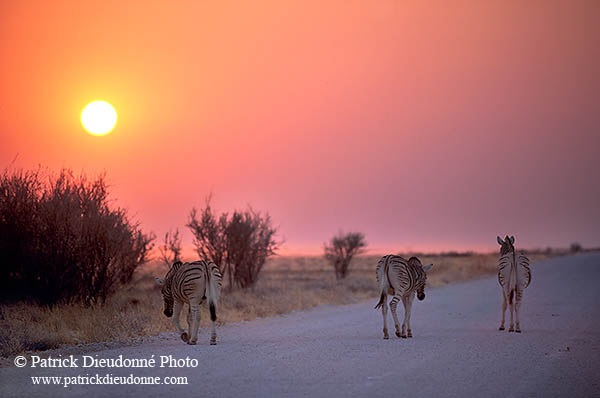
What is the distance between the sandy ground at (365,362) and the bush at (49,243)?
570 centimetres

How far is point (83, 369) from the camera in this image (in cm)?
1073

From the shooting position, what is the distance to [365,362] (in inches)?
445

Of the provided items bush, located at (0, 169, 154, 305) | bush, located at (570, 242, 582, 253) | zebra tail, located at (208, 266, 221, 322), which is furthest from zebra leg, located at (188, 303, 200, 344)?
bush, located at (570, 242, 582, 253)

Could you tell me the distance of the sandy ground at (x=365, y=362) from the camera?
30.0 ft

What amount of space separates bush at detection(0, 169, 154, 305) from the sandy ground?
5.70 metres

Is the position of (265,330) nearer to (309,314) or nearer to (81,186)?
(309,314)

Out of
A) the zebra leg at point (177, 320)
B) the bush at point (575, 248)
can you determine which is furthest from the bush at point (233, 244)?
the bush at point (575, 248)

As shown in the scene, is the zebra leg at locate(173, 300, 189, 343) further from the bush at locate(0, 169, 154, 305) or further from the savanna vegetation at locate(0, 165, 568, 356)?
the bush at locate(0, 169, 154, 305)

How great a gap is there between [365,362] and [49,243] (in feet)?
40.6

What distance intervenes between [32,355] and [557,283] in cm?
3243

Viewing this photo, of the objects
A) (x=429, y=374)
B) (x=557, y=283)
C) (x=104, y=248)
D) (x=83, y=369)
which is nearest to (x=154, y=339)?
(x=83, y=369)

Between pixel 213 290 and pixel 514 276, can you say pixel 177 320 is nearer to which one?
pixel 213 290

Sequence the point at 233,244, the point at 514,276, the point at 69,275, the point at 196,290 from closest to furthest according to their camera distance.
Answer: the point at 196,290
the point at 514,276
the point at 69,275
the point at 233,244

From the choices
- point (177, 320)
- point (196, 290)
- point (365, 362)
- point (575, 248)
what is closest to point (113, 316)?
point (177, 320)
